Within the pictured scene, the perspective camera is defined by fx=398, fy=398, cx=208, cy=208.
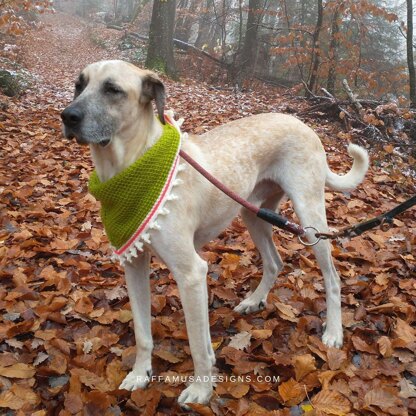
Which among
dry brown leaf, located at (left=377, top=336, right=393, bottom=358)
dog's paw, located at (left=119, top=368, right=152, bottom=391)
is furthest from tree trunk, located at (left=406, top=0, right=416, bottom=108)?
dog's paw, located at (left=119, top=368, right=152, bottom=391)

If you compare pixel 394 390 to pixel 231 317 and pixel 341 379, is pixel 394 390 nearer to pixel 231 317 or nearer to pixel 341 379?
pixel 341 379

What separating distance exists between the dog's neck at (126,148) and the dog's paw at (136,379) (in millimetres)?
1326

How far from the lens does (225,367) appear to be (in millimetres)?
2850


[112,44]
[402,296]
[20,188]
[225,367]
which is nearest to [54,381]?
[225,367]

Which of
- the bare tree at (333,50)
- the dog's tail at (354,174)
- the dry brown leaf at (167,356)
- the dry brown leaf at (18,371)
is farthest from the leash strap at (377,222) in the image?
the bare tree at (333,50)

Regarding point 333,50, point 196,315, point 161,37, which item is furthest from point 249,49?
point 196,315

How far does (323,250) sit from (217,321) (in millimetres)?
1049

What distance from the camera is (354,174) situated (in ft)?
10.9

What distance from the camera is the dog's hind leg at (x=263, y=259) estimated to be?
3.46 m

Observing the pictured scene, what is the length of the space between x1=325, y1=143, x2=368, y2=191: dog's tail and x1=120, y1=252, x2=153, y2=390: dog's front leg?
1.69m

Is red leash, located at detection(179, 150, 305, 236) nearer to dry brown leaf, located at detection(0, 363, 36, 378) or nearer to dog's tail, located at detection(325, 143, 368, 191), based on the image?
dog's tail, located at detection(325, 143, 368, 191)

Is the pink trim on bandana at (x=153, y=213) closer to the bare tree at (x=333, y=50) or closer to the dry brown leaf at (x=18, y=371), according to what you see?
the dry brown leaf at (x=18, y=371)

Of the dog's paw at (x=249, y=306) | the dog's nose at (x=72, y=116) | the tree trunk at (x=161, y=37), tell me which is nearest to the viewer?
the dog's nose at (x=72, y=116)

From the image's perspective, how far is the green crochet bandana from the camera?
231 centimetres
